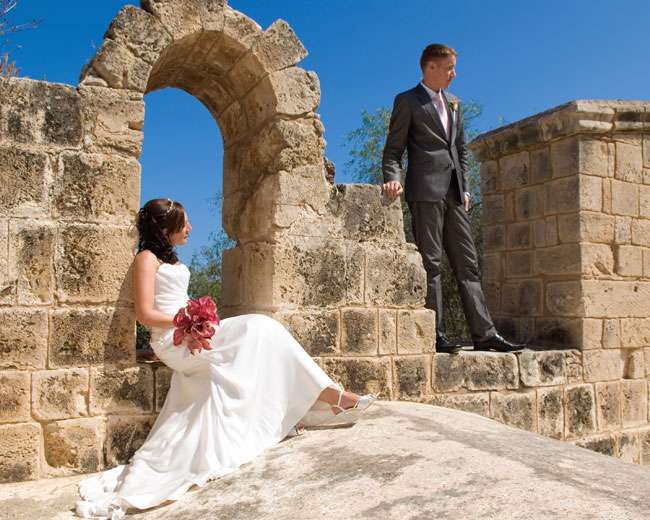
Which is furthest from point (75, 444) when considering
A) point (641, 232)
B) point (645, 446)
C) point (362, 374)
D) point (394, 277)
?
point (641, 232)

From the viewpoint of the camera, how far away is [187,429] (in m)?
3.73

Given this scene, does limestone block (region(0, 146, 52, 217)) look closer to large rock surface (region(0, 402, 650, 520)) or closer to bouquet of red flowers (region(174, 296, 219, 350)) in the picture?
bouquet of red flowers (region(174, 296, 219, 350))

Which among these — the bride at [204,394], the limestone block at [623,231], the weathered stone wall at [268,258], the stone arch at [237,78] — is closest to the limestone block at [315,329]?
the weathered stone wall at [268,258]

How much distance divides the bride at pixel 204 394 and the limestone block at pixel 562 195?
3.07 metres

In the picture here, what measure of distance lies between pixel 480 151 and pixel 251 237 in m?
3.30

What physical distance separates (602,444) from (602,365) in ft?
2.29

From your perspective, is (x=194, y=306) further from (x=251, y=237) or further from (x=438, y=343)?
(x=438, y=343)

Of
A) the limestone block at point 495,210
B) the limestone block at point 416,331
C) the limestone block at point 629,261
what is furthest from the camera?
the limestone block at point 495,210

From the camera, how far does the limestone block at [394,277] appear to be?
4844 mm

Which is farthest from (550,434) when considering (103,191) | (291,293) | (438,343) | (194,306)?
(103,191)

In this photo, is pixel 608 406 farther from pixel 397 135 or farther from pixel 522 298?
pixel 397 135

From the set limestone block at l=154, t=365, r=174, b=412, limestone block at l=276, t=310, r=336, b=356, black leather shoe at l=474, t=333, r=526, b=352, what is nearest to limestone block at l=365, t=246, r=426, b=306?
limestone block at l=276, t=310, r=336, b=356

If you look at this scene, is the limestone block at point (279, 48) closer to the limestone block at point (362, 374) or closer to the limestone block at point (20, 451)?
the limestone block at point (362, 374)

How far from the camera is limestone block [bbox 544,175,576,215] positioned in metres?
6.01
